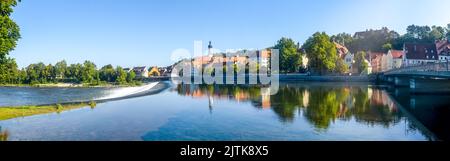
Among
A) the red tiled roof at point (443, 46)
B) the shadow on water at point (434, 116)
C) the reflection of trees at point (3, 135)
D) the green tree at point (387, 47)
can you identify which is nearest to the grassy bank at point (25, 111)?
the reflection of trees at point (3, 135)

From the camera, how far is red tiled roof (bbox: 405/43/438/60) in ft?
386

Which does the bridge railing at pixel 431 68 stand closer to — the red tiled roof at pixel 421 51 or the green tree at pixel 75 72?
the red tiled roof at pixel 421 51

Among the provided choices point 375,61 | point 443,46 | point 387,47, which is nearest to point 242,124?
point 443,46

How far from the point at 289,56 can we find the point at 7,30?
98.9m

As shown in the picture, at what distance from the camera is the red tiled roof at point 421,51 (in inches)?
4636

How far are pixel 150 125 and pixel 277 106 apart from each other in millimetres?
18281

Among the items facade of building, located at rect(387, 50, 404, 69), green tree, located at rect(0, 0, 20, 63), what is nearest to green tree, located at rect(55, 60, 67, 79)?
facade of building, located at rect(387, 50, 404, 69)

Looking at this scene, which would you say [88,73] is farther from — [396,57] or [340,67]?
[396,57]

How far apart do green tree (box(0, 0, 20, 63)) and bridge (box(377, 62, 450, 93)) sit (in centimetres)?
4363

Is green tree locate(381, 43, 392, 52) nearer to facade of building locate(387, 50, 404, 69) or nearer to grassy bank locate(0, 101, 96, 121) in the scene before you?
facade of building locate(387, 50, 404, 69)

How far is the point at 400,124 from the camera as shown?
106 feet
